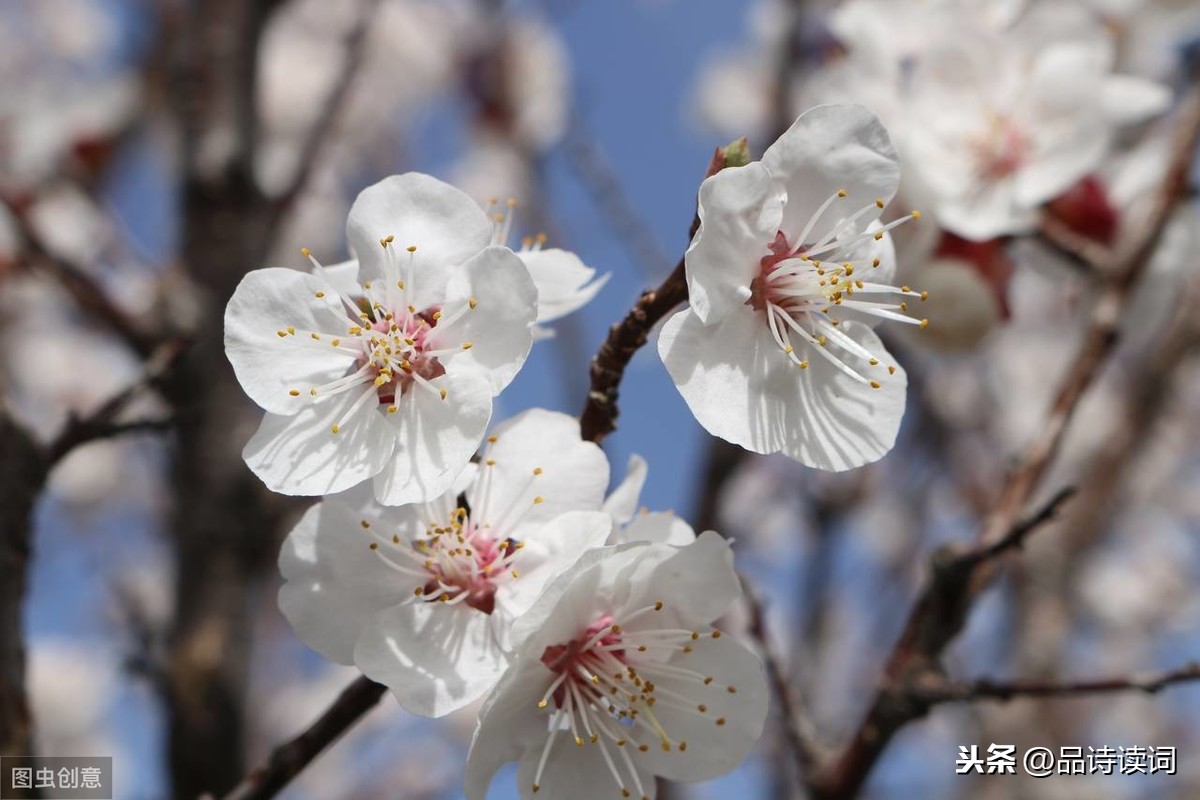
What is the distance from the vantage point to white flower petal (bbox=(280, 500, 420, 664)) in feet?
2.94

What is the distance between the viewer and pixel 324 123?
2221 millimetres

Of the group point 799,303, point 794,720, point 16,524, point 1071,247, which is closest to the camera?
point 799,303

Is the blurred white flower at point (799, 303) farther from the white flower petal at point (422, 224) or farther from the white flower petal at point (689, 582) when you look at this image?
the white flower petal at point (422, 224)

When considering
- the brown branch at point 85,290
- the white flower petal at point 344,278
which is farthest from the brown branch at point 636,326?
the brown branch at point 85,290

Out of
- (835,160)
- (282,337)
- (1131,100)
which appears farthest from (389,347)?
(1131,100)

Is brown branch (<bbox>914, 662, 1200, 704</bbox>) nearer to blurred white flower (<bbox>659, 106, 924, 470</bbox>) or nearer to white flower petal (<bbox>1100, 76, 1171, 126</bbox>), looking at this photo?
blurred white flower (<bbox>659, 106, 924, 470</bbox>)

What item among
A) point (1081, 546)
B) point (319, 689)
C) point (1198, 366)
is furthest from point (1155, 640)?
point (319, 689)

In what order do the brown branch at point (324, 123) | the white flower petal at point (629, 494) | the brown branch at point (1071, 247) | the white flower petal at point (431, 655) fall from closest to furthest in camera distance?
1. the white flower petal at point (431, 655)
2. the white flower petal at point (629, 494)
3. the brown branch at point (1071, 247)
4. the brown branch at point (324, 123)

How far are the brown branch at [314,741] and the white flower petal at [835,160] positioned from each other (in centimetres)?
58

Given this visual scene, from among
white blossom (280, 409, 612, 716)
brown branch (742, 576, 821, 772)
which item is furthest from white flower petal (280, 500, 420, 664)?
brown branch (742, 576, 821, 772)

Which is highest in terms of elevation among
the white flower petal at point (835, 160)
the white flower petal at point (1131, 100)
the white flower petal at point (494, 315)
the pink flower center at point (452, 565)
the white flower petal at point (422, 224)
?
the white flower petal at point (1131, 100)

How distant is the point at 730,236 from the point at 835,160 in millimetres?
129

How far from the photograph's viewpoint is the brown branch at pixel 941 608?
112 cm

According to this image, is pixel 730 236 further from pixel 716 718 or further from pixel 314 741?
pixel 314 741
